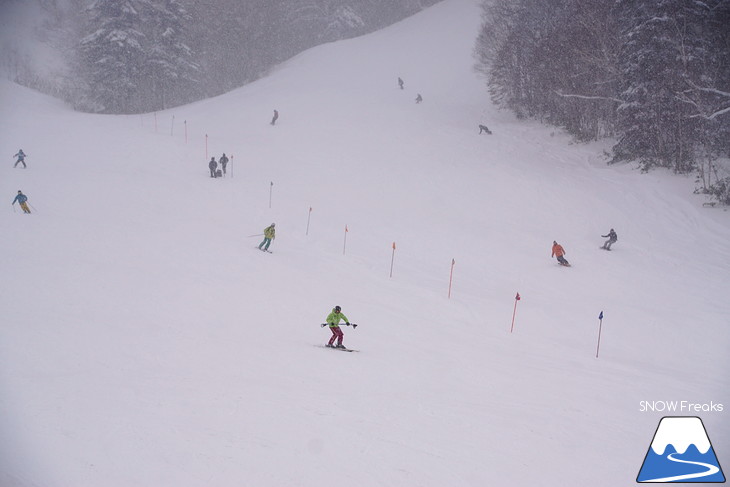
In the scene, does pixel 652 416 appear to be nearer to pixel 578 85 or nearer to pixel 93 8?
pixel 578 85

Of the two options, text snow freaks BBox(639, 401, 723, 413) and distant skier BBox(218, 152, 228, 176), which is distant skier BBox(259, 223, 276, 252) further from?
text snow freaks BBox(639, 401, 723, 413)

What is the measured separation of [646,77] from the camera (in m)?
25.3

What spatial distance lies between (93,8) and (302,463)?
5635 centimetres

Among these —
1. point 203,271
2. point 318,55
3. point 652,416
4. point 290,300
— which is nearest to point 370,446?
point 652,416

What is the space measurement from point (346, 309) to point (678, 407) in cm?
818

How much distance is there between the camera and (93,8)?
48.1 meters

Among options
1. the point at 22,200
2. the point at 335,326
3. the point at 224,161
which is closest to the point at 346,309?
the point at 335,326

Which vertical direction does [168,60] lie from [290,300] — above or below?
above

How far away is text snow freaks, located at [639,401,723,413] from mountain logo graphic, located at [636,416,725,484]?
74 cm

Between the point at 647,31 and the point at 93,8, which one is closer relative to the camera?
the point at 647,31

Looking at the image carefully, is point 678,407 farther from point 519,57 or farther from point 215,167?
point 519,57

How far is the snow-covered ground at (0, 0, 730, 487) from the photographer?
21.7 ft

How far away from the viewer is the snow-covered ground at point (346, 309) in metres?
6.62

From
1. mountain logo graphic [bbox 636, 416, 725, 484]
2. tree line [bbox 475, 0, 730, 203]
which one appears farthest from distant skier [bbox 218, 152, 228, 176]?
mountain logo graphic [bbox 636, 416, 725, 484]
